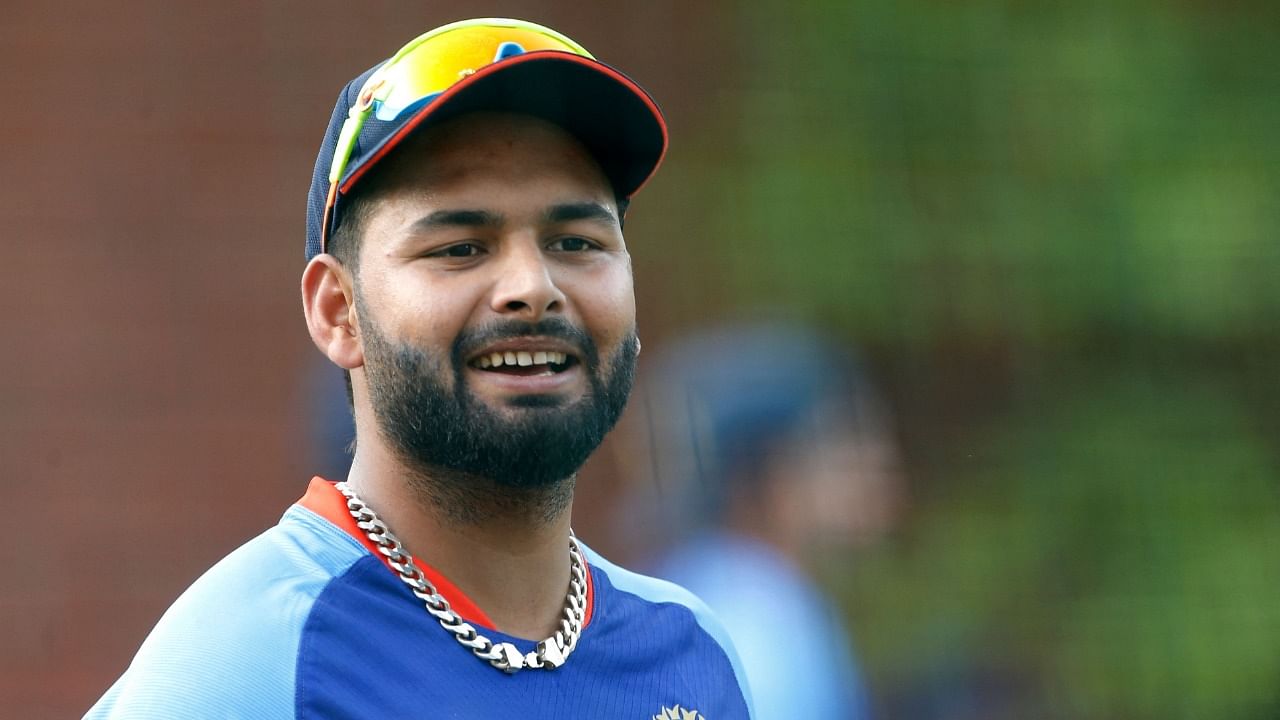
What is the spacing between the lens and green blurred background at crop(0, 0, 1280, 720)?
3.97 meters

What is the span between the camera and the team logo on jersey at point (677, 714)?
6.53 feet

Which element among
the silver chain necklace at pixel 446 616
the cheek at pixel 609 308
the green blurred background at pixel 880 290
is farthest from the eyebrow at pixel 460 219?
the green blurred background at pixel 880 290

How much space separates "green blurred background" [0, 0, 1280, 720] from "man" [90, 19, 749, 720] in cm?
204

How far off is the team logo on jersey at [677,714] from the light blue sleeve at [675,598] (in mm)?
197

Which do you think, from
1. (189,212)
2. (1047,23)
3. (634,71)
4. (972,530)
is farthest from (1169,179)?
(189,212)

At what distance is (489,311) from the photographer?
1.81m

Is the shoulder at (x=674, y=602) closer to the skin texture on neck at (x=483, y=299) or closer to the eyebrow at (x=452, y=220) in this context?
the skin texture on neck at (x=483, y=299)

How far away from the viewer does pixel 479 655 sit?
1838 mm

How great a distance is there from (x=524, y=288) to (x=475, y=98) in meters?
0.26

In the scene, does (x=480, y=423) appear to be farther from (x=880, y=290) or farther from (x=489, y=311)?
(x=880, y=290)

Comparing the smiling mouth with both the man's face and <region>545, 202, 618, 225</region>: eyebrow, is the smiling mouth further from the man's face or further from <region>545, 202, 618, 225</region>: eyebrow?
<region>545, 202, 618, 225</region>: eyebrow

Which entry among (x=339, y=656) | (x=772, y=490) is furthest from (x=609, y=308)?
(x=772, y=490)

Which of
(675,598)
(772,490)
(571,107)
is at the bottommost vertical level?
(772,490)

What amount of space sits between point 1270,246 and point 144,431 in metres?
3.09
